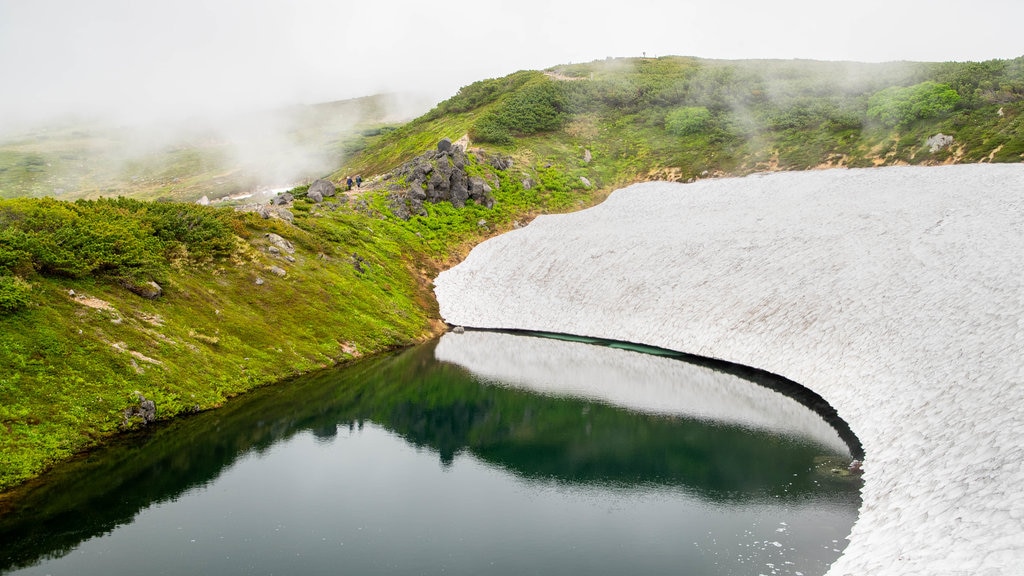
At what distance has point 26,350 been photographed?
34.5m

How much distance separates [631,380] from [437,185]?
48637 mm

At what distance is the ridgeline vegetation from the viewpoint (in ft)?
120

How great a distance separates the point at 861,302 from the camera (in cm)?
4269

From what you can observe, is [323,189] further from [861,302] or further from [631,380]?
[861,302]

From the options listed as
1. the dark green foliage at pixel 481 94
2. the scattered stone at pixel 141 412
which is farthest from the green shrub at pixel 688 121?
the scattered stone at pixel 141 412

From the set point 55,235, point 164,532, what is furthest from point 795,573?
point 55,235

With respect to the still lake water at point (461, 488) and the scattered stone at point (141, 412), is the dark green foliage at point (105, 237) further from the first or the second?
the still lake water at point (461, 488)

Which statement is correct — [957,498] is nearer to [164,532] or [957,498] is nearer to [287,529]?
[287,529]

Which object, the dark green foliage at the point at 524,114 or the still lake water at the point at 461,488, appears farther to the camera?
the dark green foliage at the point at 524,114

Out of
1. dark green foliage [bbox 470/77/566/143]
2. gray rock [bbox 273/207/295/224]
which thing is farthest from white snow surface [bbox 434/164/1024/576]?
dark green foliage [bbox 470/77/566/143]

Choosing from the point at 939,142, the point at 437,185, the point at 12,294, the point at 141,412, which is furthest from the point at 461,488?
the point at 939,142

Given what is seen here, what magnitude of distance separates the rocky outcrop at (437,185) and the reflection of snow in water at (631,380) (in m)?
27.8

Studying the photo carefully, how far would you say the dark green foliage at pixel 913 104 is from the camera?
75250mm

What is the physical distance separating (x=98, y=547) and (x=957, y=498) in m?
32.5
